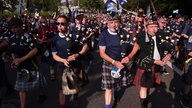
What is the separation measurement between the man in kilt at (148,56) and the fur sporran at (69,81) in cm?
92

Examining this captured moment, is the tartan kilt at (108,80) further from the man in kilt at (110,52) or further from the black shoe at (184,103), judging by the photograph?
the black shoe at (184,103)

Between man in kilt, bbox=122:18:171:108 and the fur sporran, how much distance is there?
0.92 m

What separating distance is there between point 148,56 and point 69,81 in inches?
56.6

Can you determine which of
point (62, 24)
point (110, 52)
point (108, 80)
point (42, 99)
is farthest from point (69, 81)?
point (42, 99)

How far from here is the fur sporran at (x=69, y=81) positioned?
516cm

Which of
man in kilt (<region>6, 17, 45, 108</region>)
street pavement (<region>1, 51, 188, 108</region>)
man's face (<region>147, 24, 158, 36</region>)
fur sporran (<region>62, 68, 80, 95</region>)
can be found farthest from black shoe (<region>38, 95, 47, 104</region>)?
man's face (<region>147, 24, 158, 36</region>)

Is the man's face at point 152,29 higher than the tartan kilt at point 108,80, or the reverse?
the man's face at point 152,29

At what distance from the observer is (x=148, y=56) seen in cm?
512

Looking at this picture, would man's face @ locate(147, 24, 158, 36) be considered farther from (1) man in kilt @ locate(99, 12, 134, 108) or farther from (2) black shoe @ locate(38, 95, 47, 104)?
(2) black shoe @ locate(38, 95, 47, 104)

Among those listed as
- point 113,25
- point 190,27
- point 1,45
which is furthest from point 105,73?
point 190,27

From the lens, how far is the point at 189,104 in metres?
Result: 6.01

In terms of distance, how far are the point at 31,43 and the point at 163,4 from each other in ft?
120

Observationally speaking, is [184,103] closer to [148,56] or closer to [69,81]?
[148,56]

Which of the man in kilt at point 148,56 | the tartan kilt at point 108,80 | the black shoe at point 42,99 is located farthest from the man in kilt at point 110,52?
the black shoe at point 42,99
